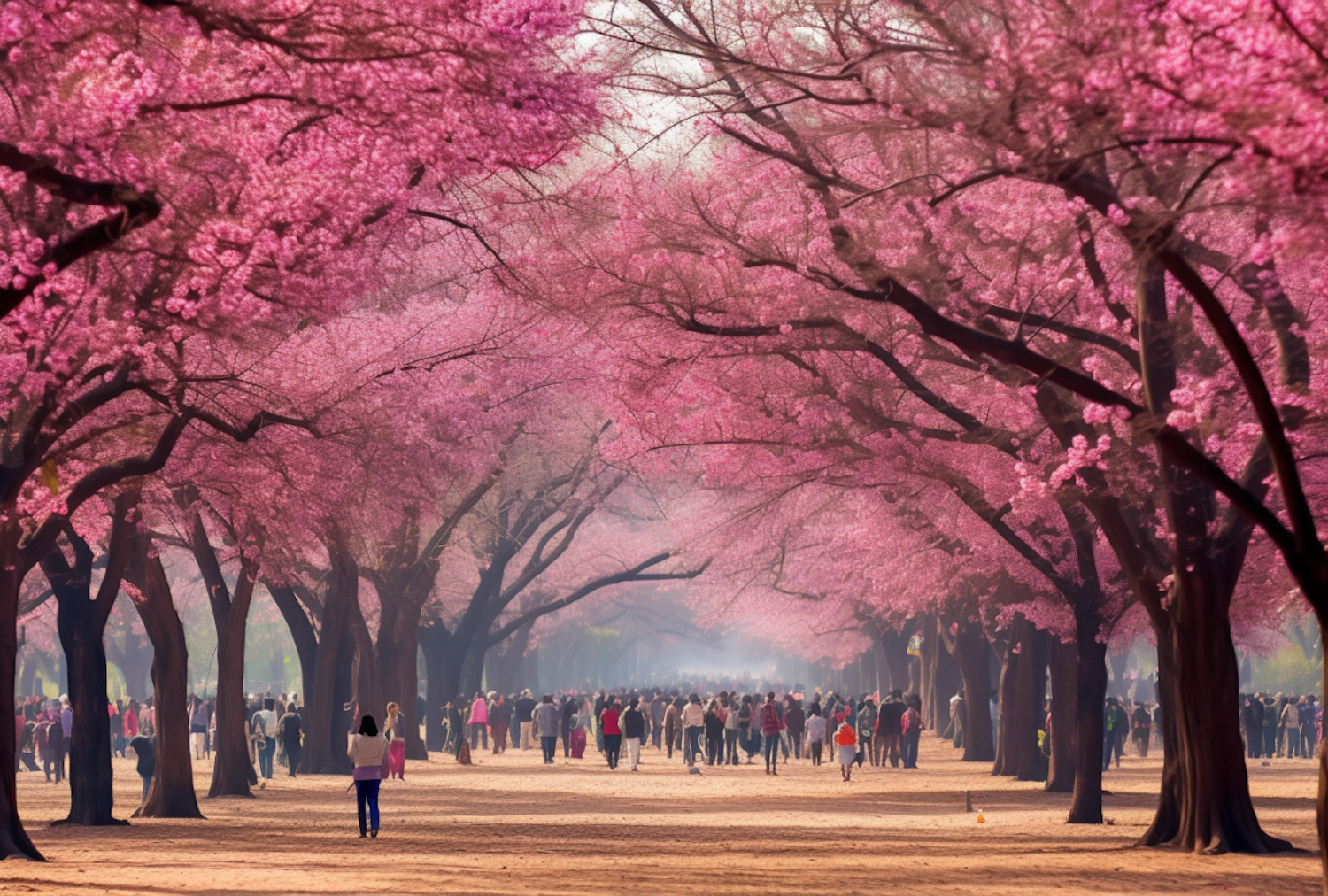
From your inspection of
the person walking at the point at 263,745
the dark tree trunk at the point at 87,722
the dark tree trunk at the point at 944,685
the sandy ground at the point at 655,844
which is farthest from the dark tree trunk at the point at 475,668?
the dark tree trunk at the point at 87,722

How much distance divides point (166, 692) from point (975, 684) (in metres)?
21.2

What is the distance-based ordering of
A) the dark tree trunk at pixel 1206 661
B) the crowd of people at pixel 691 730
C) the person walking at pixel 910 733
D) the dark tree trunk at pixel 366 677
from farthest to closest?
the person walking at pixel 910 733, the dark tree trunk at pixel 366 677, the crowd of people at pixel 691 730, the dark tree trunk at pixel 1206 661

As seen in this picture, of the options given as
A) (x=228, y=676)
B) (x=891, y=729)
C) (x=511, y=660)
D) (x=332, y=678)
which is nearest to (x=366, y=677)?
(x=332, y=678)

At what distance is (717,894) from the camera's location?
13164 millimetres

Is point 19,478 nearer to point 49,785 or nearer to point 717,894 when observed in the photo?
point 717,894

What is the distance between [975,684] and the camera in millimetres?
40031

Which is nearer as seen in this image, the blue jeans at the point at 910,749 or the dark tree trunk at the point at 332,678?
the dark tree trunk at the point at 332,678

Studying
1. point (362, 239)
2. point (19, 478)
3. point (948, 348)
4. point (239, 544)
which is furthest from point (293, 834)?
point (948, 348)

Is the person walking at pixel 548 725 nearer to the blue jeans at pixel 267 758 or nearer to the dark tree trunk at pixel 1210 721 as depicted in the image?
the blue jeans at pixel 267 758

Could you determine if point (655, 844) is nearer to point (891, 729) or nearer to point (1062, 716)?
point (1062, 716)

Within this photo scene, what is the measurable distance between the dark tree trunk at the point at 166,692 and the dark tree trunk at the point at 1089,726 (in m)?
11.9

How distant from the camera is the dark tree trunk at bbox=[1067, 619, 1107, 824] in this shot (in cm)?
2239

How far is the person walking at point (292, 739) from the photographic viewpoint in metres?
36.5

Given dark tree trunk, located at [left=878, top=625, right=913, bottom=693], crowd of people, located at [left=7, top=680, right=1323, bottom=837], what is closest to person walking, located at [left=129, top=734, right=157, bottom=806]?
crowd of people, located at [left=7, top=680, right=1323, bottom=837]
